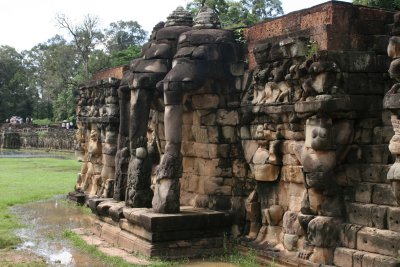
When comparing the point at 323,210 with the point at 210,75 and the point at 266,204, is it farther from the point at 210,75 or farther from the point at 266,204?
the point at 210,75

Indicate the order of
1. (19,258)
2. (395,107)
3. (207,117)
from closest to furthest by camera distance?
(395,107) → (19,258) → (207,117)

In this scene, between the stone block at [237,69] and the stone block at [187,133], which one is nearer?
the stone block at [237,69]

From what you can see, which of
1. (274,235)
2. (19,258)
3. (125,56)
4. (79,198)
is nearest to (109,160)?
(79,198)

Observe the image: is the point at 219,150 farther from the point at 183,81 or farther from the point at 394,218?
the point at 394,218

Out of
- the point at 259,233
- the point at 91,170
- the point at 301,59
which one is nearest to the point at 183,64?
the point at 301,59

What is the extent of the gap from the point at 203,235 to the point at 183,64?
9.16ft

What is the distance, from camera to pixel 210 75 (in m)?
9.34

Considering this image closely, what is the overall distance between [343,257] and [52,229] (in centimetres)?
728

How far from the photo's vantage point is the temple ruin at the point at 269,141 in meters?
6.97

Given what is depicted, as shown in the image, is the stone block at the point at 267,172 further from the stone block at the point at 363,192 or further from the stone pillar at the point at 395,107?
the stone pillar at the point at 395,107

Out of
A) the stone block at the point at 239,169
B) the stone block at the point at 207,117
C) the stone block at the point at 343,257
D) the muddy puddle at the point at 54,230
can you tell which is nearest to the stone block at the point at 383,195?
the stone block at the point at 343,257

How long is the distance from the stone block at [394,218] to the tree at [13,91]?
5869cm

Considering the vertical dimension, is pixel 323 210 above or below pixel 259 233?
above

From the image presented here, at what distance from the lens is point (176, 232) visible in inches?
352
